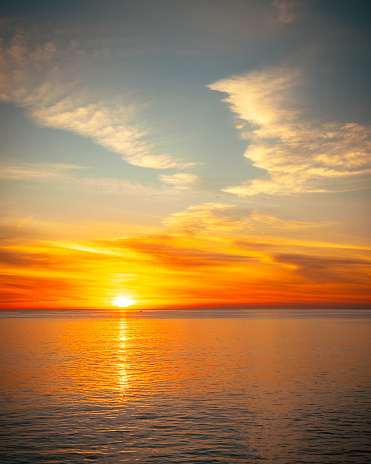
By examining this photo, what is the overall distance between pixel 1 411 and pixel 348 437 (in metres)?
24.5

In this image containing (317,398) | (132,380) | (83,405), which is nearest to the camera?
(83,405)

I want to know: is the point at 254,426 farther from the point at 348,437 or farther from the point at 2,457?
the point at 2,457

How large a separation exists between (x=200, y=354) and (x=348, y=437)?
42027 mm

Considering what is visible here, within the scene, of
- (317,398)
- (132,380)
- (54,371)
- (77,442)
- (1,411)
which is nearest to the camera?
(77,442)

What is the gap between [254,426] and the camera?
2877 centimetres

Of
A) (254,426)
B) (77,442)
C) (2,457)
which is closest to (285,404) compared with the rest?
(254,426)

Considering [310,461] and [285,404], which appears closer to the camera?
[310,461]

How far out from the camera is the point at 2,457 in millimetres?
22984

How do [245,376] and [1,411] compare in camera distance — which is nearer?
[1,411]

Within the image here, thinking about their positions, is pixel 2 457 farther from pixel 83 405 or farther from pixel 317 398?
pixel 317 398

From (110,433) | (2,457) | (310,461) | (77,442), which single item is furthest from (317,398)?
(2,457)

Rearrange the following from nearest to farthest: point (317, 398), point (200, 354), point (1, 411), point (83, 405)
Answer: point (1, 411), point (83, 405), point (317, 398), point (200, 354)

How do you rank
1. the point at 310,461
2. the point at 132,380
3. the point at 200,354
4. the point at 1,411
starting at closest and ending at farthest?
1. the point at 310,461
2. the point at 1,411
3. the point at 132,380
4. the point at 200,354

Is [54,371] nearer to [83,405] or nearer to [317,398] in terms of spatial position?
[83,405]
